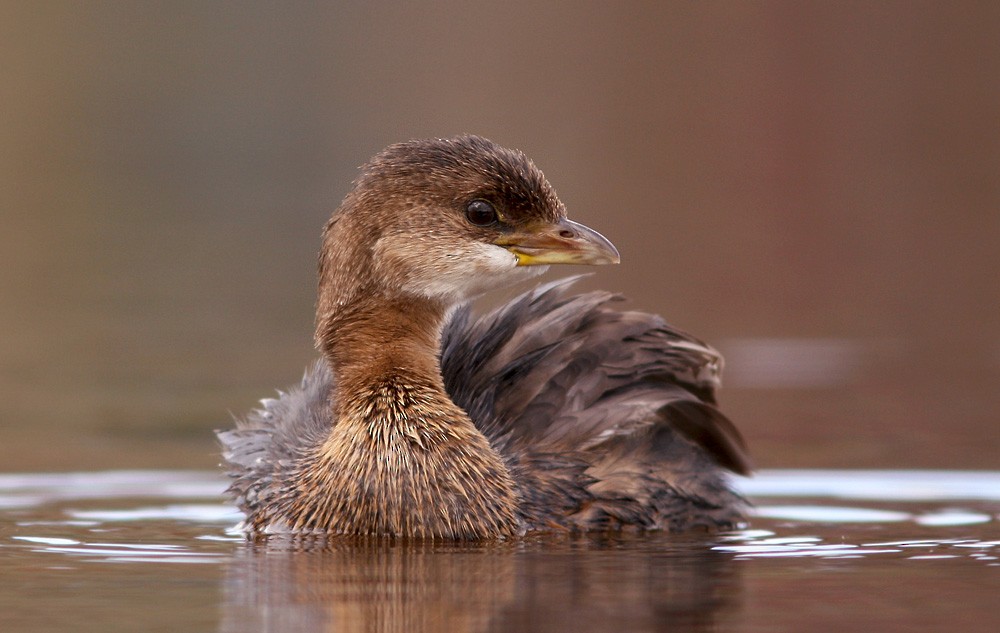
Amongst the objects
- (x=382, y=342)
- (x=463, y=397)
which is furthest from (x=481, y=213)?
(x=463, y=397)

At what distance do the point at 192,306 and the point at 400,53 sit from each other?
34286 millimetres

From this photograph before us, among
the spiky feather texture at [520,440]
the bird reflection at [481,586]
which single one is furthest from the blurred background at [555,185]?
the bird reflection at [481,586]

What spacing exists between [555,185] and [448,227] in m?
20.8

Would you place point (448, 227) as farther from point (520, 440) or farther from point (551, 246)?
point (520, 440)

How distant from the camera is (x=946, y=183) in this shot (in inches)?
1133

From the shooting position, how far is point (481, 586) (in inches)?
285

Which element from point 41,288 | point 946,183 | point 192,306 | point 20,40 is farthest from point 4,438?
point 20,40

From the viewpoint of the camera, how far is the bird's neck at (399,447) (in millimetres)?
8414

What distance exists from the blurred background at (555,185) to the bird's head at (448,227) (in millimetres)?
2794

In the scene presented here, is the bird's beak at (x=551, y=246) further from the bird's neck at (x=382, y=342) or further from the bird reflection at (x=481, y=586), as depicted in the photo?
the bird reflection at (x=481, y=586)

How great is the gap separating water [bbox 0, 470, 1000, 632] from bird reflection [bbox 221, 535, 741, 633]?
11mm

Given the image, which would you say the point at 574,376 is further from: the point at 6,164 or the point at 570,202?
the point at 6,164

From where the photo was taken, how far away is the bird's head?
28.6 ft

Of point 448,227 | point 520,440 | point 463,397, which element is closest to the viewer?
point 448,227
